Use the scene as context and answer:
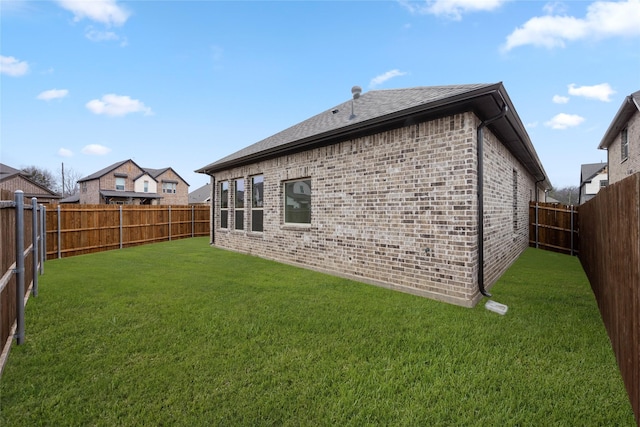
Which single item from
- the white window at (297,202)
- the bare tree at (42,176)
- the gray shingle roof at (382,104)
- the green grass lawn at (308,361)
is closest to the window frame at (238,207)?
the gray shingle roof at (382,104)

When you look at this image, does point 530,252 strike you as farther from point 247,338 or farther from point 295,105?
point 295,105

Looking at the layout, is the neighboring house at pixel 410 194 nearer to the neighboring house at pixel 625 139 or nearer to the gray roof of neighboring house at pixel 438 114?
the gray roof of neighboring house at pixel 438 114

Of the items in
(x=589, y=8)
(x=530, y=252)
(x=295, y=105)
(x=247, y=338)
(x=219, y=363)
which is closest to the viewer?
(x=219, y=363)

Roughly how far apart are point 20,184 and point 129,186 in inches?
382

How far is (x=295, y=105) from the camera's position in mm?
15555

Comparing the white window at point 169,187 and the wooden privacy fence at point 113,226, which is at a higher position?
the white window at point 169,187

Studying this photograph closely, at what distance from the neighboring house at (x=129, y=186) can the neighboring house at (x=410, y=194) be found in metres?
35.1

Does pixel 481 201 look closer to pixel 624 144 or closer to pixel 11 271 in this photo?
pixel 11 271

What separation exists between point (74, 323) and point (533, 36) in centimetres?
1191

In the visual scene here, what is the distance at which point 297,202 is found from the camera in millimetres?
7789

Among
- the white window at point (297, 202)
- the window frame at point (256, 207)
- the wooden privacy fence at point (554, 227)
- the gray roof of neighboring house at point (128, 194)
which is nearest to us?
the white window at point (297, 202)

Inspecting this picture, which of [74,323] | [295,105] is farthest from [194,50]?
[74,323]

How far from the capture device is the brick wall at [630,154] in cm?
1133

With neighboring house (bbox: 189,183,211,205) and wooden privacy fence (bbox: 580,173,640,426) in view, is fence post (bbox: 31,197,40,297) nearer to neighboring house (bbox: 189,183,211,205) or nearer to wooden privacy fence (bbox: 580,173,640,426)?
wooden privacy fence (bbox: 580,173,640,426)
